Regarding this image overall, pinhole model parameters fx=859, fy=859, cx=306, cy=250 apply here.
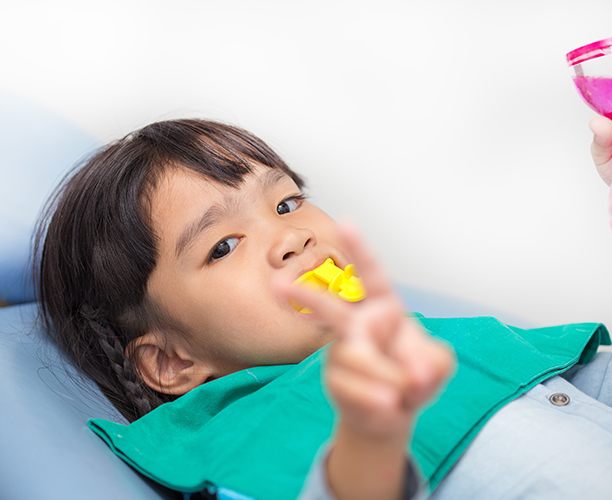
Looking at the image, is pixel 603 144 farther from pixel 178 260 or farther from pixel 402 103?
pixel 402 103

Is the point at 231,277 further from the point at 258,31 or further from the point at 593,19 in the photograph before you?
the point at 593,19

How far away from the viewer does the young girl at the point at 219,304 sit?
85cm

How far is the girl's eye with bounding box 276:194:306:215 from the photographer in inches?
42.1

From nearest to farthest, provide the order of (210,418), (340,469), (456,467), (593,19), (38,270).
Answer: (340,469)
(456,467)
(210,418)
(38,270)
(593,19)

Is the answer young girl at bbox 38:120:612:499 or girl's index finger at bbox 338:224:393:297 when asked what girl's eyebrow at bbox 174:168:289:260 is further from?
girl's index finger at bbox 338:224:393:297

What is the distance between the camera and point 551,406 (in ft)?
2.96

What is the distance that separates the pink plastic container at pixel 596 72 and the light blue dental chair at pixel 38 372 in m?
0.57

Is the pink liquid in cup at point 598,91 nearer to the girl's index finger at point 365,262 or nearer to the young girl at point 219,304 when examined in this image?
the young girl at point 219,304

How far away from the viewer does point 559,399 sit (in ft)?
2.99

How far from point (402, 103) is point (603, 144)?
24.4 inches

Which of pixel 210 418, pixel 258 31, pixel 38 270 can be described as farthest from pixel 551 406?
pixel 258 31

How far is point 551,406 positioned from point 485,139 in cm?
69

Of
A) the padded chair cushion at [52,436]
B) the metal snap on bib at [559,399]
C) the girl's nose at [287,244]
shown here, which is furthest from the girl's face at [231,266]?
the metal snap on bib at [559,399]

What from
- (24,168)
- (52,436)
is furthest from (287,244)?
(24,168)
